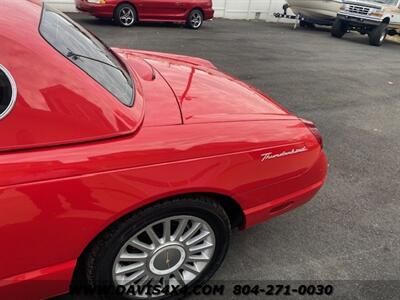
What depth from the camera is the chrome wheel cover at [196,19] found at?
13.1m

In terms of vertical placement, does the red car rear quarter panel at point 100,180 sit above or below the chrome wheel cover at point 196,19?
above

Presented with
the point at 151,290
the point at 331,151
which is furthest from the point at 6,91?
the point at 331,151

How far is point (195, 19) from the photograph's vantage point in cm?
1317

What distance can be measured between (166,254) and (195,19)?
471 inches

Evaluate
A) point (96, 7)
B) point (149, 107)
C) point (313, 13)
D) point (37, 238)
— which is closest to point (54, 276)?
point (37, 238)

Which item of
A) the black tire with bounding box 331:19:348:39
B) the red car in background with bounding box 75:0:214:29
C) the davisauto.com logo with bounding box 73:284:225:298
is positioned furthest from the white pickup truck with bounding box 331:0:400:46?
the davisauto.com logo with bounding box 73:284:225:298

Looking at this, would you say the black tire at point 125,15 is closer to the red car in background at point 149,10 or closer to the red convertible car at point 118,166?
the red car in background at point 149,10

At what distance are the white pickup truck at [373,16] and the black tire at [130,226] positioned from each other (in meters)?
13.8

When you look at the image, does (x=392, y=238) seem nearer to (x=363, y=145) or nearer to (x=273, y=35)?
(x=363, y=145)

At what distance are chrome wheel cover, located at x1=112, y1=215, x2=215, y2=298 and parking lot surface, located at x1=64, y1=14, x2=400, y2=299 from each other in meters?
0.39

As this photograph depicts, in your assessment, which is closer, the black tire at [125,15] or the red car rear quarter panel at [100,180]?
the red car rear quarter panel at [100,180]

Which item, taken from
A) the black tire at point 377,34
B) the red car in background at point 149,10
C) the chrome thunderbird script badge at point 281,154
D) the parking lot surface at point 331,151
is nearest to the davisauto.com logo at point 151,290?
the parking lot surface at point 331,151

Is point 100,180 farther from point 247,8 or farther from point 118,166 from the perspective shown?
point 247,8

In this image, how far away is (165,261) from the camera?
226 centimetres
